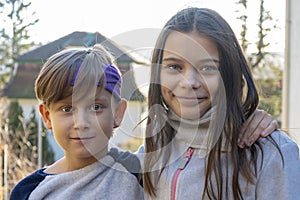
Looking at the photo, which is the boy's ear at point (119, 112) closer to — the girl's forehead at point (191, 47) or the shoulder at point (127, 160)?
the shoulder at point (127, 160)

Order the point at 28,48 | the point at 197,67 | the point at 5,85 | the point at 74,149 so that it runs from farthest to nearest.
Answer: the point at 5,85, the point at 28,48, the point at 74,149, the point at 197,67

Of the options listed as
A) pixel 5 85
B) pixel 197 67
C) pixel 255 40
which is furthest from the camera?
pixel 5 85

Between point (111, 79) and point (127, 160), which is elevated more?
point (111, 79)

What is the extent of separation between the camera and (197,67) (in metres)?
1.19

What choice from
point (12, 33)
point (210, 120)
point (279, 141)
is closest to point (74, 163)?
point (210, 120)

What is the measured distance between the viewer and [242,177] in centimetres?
118

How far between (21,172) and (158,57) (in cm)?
313

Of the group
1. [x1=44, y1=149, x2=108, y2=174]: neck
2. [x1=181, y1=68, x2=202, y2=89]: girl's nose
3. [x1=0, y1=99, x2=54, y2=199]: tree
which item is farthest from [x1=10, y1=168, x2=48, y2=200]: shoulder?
[x1=0, y1=99, x2=54, y2=199]: tree

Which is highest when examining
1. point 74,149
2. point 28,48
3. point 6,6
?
point 6,6

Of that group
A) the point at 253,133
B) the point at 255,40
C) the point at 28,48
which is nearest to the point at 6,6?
the point at 28,48

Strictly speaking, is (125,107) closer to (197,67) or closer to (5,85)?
(197,67)

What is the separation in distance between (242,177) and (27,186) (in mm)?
581

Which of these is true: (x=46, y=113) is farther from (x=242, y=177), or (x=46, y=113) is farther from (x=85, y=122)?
(x=242, y=177)

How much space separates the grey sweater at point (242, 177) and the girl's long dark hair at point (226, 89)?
2 cm
